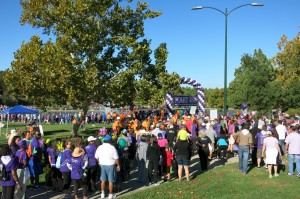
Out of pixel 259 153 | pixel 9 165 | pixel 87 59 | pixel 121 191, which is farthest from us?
pixel 87 59

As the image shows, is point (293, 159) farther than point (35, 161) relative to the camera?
Yes

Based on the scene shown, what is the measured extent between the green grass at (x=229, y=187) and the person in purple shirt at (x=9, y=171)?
3318mm

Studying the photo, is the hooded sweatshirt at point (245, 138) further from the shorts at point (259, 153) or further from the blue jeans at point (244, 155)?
the shorts at point (259, 153)

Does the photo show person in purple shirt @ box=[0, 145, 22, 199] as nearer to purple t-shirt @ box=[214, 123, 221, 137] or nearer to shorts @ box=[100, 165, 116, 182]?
shorts @ box=[100, 165, 116, 182]

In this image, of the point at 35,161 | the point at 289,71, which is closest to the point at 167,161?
the point at 35,161

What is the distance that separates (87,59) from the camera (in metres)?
21.1

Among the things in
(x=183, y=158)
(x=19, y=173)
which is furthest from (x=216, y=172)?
(x=19, y=173)

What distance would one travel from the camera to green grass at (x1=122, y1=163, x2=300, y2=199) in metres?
10.0

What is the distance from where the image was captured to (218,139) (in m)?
15.9

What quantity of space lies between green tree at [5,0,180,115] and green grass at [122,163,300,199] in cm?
921

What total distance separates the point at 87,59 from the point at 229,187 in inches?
511

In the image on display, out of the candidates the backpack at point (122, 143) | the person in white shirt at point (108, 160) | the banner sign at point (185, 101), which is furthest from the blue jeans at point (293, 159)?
the banner sign at point (185, 101)

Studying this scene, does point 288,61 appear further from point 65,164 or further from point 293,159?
point 65,164

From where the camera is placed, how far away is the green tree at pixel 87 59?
19.6 m
